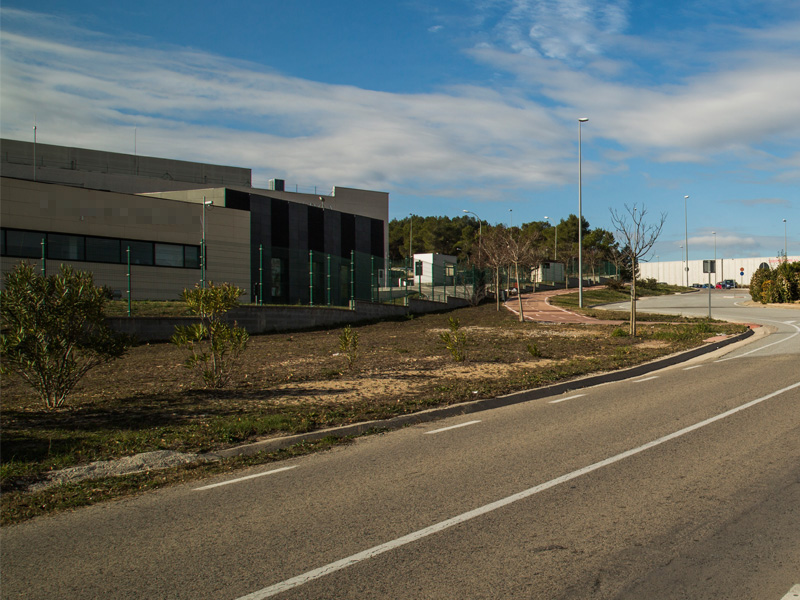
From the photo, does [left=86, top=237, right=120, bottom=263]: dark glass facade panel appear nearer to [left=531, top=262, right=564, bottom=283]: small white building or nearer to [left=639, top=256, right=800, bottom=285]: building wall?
[left=531, top=262, right=564, bottom=283]: small white building

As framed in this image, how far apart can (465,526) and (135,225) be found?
32.7 meters

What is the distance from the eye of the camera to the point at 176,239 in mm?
35500

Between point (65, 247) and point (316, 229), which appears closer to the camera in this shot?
point (65, 247)

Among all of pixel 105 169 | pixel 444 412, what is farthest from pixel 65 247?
pixel 105 169

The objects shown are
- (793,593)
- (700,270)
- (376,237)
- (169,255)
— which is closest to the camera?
(793,593)

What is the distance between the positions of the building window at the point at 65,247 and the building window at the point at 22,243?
0.47 metres

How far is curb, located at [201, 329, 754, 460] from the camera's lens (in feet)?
25.0

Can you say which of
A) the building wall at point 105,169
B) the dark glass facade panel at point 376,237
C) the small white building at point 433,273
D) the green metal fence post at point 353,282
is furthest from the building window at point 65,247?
the dark glass facade panel at point 376,237

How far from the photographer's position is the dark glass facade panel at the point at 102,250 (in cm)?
3136

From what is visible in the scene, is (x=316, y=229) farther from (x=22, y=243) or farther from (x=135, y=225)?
(x=22, y=243)

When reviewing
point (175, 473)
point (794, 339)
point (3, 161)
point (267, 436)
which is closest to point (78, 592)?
point (175, 473)

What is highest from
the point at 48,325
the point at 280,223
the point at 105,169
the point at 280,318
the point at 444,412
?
the point at 105,169

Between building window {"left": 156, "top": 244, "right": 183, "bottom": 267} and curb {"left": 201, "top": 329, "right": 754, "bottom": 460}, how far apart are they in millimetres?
27374

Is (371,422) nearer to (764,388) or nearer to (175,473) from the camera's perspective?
(175,473)
